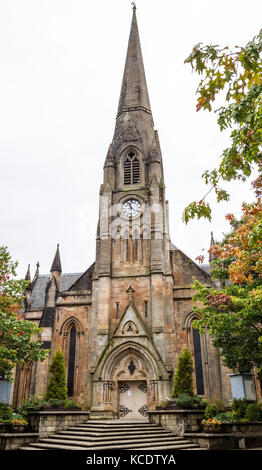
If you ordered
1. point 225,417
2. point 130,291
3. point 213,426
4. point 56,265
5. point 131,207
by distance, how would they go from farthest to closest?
point 56,265 → point 131,207 → point 130,291 → point 225,417 → point 213,426

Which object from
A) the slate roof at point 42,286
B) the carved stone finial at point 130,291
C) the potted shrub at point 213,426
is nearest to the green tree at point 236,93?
the potted shrub at point 213,426

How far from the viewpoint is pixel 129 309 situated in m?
24.6

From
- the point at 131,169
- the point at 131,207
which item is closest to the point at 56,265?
the point at 131,207

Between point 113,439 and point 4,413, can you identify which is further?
point 4,413

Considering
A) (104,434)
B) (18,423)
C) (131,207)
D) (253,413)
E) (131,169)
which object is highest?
(131,169)

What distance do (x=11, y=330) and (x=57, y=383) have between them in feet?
13.3

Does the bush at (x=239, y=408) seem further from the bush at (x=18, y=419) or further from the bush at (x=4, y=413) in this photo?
the bush at (x=4, y=413)

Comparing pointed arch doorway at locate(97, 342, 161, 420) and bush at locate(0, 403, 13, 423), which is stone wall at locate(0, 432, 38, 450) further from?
pointed arch doorway at locate(97, 342, 161, 420)

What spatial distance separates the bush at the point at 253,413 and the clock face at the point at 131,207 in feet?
51.8

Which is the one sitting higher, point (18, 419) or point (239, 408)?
point (239, 408)

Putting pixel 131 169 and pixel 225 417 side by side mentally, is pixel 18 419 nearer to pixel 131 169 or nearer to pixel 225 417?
pixel 225 417

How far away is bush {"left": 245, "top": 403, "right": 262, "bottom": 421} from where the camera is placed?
15516 millimetres
